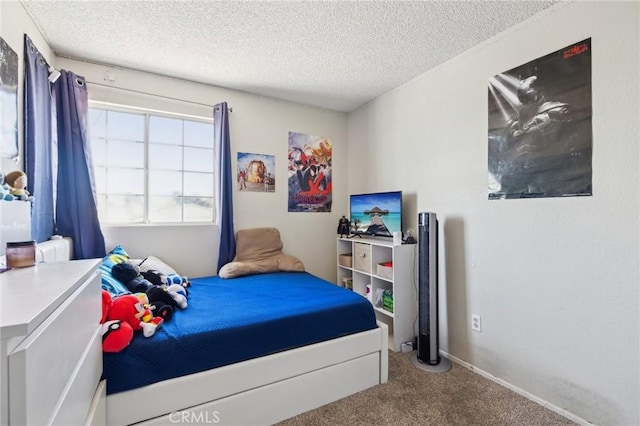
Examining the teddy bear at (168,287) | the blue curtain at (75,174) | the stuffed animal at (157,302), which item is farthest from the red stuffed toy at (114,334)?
the blue curtain at (75,174)

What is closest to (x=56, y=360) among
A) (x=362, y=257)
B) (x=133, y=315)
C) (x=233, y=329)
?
(x=133, y=315)

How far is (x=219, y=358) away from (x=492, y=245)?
6.46 ft

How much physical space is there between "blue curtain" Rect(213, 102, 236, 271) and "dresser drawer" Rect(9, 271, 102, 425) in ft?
5.46

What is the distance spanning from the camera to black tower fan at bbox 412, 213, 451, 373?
2213mm

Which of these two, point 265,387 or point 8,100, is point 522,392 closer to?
point 265,387

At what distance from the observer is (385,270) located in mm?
2592

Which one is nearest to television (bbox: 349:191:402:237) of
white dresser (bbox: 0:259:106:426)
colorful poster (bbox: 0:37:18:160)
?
white dresser (bbox: 0:259:106:426)

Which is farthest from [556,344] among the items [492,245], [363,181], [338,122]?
[338,122]

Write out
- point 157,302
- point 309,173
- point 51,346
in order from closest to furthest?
point 51,346
point 157,302
point 309,173

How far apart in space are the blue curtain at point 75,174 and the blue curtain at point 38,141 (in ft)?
0.29

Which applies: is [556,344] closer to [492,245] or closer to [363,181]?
[492,245]

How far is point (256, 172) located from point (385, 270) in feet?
5.63

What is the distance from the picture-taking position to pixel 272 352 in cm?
163

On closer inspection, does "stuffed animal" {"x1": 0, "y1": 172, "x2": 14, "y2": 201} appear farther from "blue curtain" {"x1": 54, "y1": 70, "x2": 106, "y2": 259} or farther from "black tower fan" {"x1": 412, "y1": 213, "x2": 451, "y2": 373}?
"black tower fan" {"x1": 412, "y1": 213, "x2": 451, "y2": 373}
